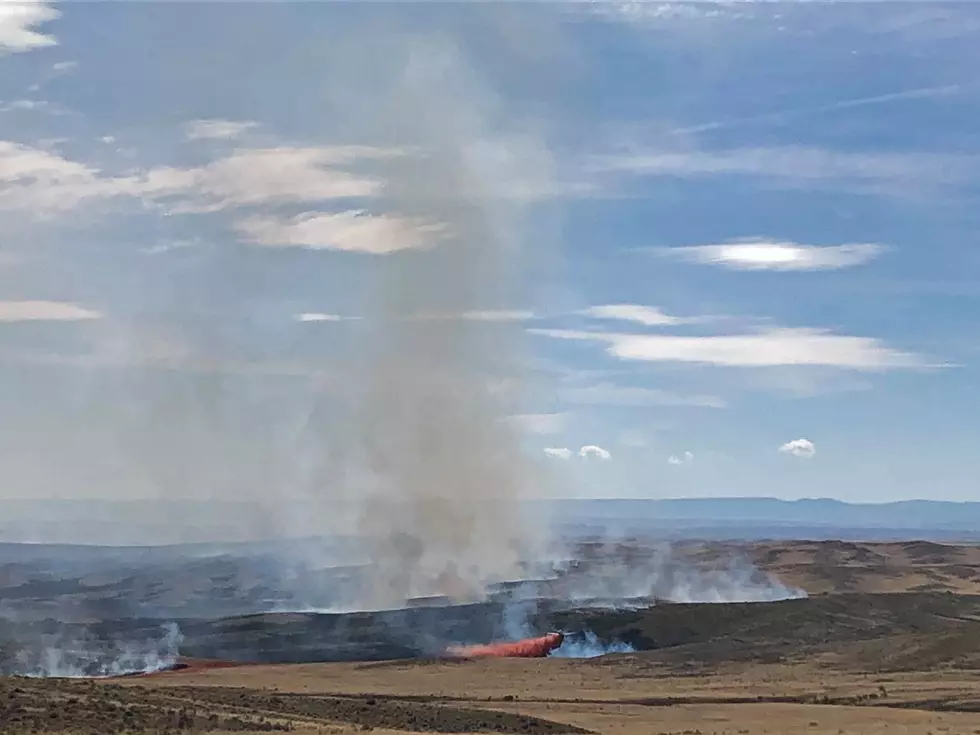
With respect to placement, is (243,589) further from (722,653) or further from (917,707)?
(917,707)

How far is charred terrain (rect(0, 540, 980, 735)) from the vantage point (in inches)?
1836

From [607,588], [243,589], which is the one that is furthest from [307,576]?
[607,588]

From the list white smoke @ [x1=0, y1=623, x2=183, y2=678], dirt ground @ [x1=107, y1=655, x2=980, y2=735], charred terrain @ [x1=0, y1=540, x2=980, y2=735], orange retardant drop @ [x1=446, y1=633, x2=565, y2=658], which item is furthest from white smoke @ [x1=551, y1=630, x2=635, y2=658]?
white smoke @ [x1=0, y1=623, x2=183, y2=678]

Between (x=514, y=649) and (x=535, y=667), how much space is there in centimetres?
1177

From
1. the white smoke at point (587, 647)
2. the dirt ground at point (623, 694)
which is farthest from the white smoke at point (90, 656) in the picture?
the white smoke at point (587, 647)

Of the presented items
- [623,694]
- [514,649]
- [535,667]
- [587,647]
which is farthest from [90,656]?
[623,694]

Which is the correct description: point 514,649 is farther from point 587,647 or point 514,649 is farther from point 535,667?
point 535,667

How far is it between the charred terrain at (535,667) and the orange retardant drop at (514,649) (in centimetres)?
112

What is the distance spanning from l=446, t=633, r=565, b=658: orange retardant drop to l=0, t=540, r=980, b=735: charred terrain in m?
1.12

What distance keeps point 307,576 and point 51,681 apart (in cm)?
14388

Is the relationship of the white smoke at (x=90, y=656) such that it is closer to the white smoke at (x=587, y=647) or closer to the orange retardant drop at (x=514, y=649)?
the orange retardant drop at (x=514, y=649)

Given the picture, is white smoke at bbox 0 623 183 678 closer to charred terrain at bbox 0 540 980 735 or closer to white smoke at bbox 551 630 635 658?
charred terrain at bbox 0 540 980 735

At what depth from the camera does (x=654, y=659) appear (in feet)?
265

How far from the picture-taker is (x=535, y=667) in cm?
8000
